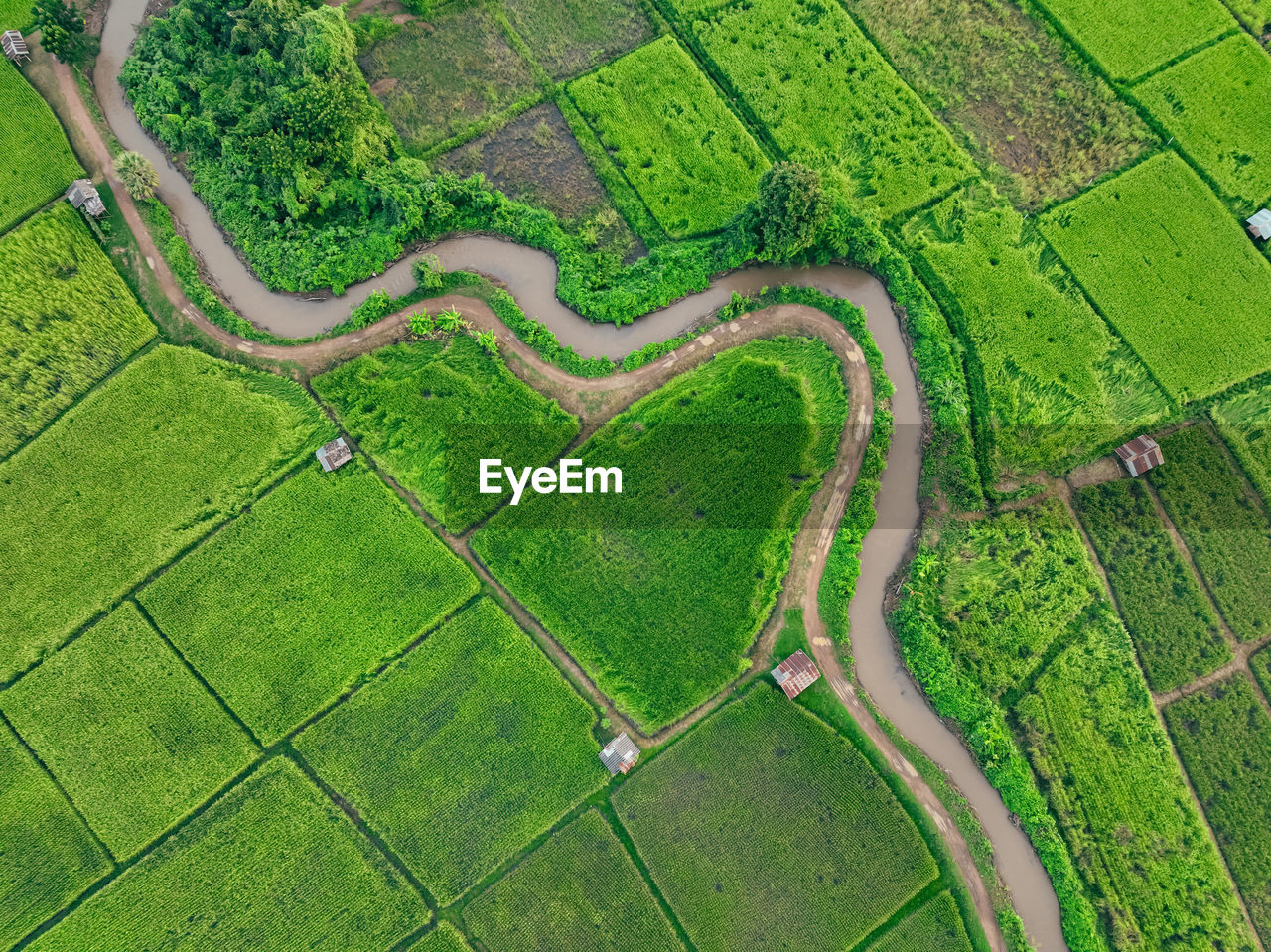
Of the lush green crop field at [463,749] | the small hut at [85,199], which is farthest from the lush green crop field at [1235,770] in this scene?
the small hut at [85,199]

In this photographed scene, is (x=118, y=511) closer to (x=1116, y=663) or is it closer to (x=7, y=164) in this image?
(x=7, y=164)

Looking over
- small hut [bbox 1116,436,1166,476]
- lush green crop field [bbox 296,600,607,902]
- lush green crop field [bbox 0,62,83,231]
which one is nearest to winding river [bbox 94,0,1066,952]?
lush green crop field [bbox 0,62,83,231]

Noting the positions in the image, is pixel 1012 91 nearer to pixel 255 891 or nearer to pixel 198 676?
pixel 198 676

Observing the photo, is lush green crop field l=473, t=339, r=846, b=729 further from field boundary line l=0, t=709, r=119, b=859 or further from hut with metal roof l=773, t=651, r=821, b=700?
field boundary line l=0, t=709, r=119, b=859

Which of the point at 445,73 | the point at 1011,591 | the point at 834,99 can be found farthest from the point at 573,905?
the point at 445,73

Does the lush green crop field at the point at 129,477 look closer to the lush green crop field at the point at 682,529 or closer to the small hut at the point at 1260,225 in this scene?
the lush green crop field at the point at 682,529

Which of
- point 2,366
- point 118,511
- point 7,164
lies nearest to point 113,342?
point 2,366
